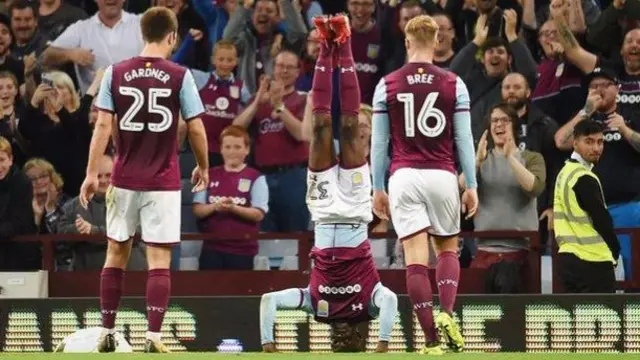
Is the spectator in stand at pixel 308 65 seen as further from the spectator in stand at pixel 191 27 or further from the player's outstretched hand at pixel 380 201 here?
the player's outstretched hand at pixel 380 201

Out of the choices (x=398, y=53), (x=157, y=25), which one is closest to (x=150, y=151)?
(x=157, y=25)

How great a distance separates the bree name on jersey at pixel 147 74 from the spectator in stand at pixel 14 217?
15.7 ft

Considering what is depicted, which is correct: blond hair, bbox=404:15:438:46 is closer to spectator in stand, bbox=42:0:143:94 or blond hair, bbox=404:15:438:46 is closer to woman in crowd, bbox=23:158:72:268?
woman in crowd, bbox=23:158:72:268

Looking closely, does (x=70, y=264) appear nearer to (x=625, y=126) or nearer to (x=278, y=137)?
(x=278, y=137)

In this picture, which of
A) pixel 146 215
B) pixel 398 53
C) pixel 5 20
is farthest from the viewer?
pixel 5 20

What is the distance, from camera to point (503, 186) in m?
15.4

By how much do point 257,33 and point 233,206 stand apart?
2.91m

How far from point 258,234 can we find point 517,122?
2.67 metres

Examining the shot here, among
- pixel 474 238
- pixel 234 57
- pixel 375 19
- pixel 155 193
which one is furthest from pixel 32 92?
pixel 155 193

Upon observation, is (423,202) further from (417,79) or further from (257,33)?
(257,33)

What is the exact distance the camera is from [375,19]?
1827 cm

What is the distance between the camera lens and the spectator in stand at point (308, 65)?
59.3 ft

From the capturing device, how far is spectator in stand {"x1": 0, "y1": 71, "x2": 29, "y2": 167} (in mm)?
17562

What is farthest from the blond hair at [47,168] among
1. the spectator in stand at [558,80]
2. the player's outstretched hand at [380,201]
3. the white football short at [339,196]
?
the player's outstretched hand at [380,201]
